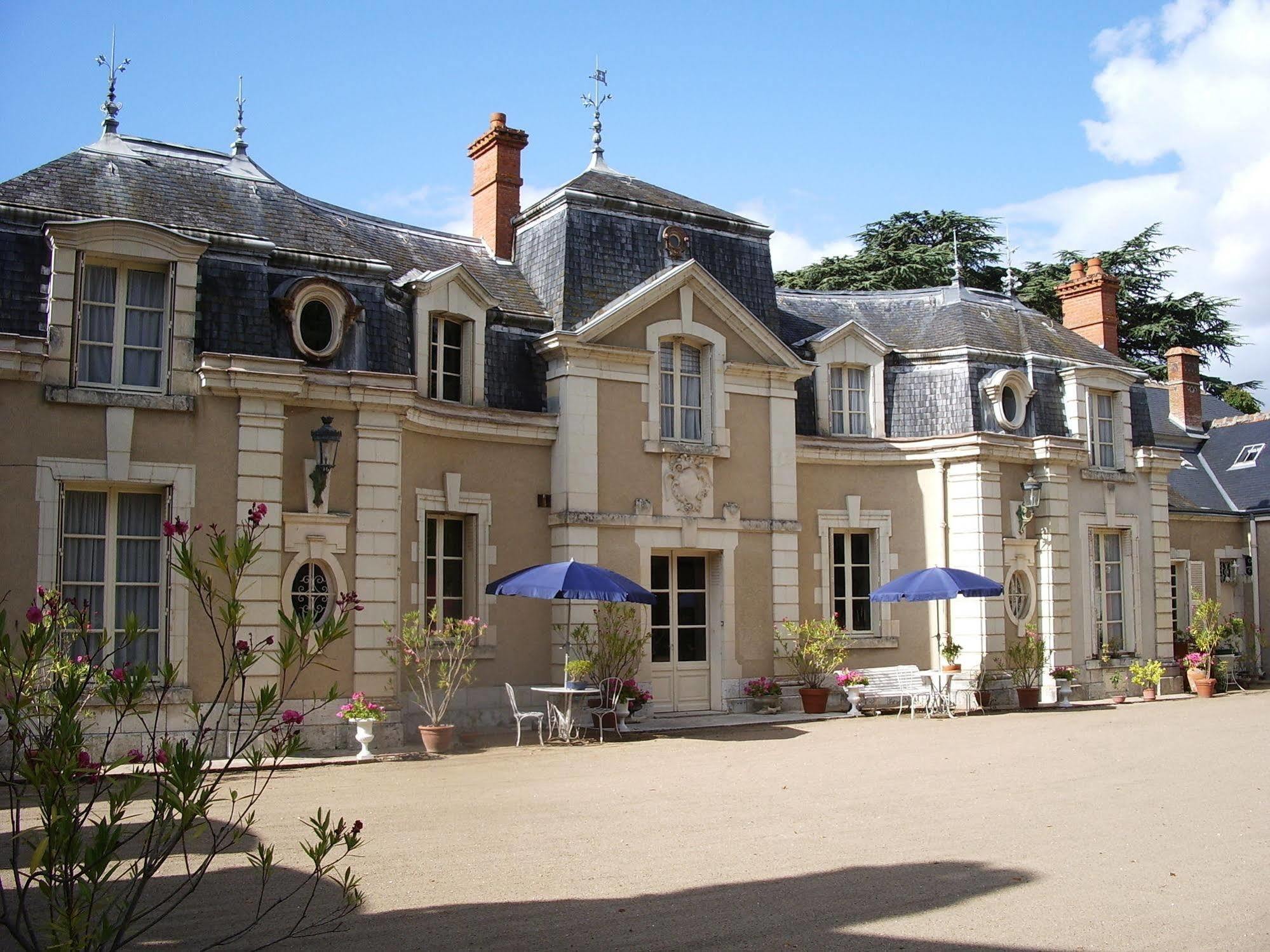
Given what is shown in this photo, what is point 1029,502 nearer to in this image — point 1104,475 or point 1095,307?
point 1104,475

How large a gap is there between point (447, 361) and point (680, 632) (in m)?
4.56

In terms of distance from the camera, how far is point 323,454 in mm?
12242

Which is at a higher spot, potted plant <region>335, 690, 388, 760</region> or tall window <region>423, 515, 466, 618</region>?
tall window <region>423, 515, 466, 618</region>

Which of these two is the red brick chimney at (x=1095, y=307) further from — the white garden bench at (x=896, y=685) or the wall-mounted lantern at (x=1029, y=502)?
the white garden bench at (x=896, y=685)

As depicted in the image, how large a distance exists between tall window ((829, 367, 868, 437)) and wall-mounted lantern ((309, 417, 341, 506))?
8.07 meters

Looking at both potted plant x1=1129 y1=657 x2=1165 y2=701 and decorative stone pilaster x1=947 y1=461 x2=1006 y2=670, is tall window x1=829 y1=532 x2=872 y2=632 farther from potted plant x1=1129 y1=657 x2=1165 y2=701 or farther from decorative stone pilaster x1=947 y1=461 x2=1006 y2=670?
potted plant x1=1129 y1=657 x2=1165 y2=701

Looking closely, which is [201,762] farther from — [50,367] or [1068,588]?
[1068,588]

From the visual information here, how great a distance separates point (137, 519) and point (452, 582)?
151 inches

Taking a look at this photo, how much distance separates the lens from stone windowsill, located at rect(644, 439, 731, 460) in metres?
15.3

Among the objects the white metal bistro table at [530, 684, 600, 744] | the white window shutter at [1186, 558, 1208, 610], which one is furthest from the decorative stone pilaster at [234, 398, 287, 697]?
the white window shutter at [1186, 558, 1208, 610]

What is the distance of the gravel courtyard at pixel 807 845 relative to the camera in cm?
571

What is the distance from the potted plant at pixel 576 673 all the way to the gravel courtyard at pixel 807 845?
0.99 metres

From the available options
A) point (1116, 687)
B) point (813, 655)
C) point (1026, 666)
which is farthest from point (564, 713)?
point (1116, 687)

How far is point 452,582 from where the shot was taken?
47.2 feet
